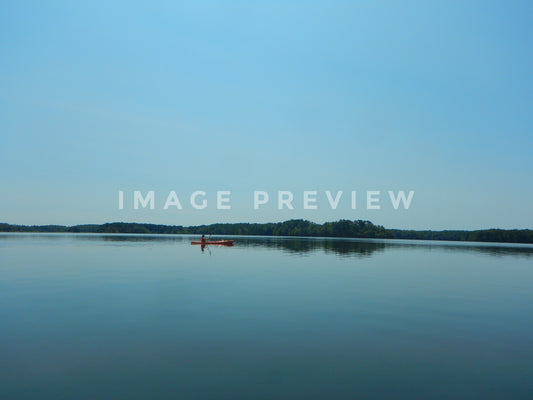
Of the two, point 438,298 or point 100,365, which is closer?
point 100,365

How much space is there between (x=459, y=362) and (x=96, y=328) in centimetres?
1426

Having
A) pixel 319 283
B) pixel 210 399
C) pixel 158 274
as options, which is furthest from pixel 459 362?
pixel 158 274

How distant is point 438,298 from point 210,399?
19562 millimetres

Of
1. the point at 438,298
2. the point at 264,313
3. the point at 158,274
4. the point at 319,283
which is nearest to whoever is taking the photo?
the point at 264,313

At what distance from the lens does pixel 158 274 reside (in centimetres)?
3142

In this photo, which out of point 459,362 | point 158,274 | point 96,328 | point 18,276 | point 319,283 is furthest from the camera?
point 158,274

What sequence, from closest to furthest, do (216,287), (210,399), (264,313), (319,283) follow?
(210,399) < (264,313) < (216,287) < (319,283)

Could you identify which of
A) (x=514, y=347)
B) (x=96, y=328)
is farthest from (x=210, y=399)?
(x=514, y=347)

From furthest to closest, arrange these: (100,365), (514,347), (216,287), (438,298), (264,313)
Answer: (216,287)
(438,298)
(264,313)
(514,347)
(100,365)

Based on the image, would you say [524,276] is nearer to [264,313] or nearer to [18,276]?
[264,313]

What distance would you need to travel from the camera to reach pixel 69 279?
92.9 feet

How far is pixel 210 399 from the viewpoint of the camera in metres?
8.34

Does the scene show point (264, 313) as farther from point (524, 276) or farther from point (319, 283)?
point (524, 276)

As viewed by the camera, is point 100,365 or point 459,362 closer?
point 100,365
